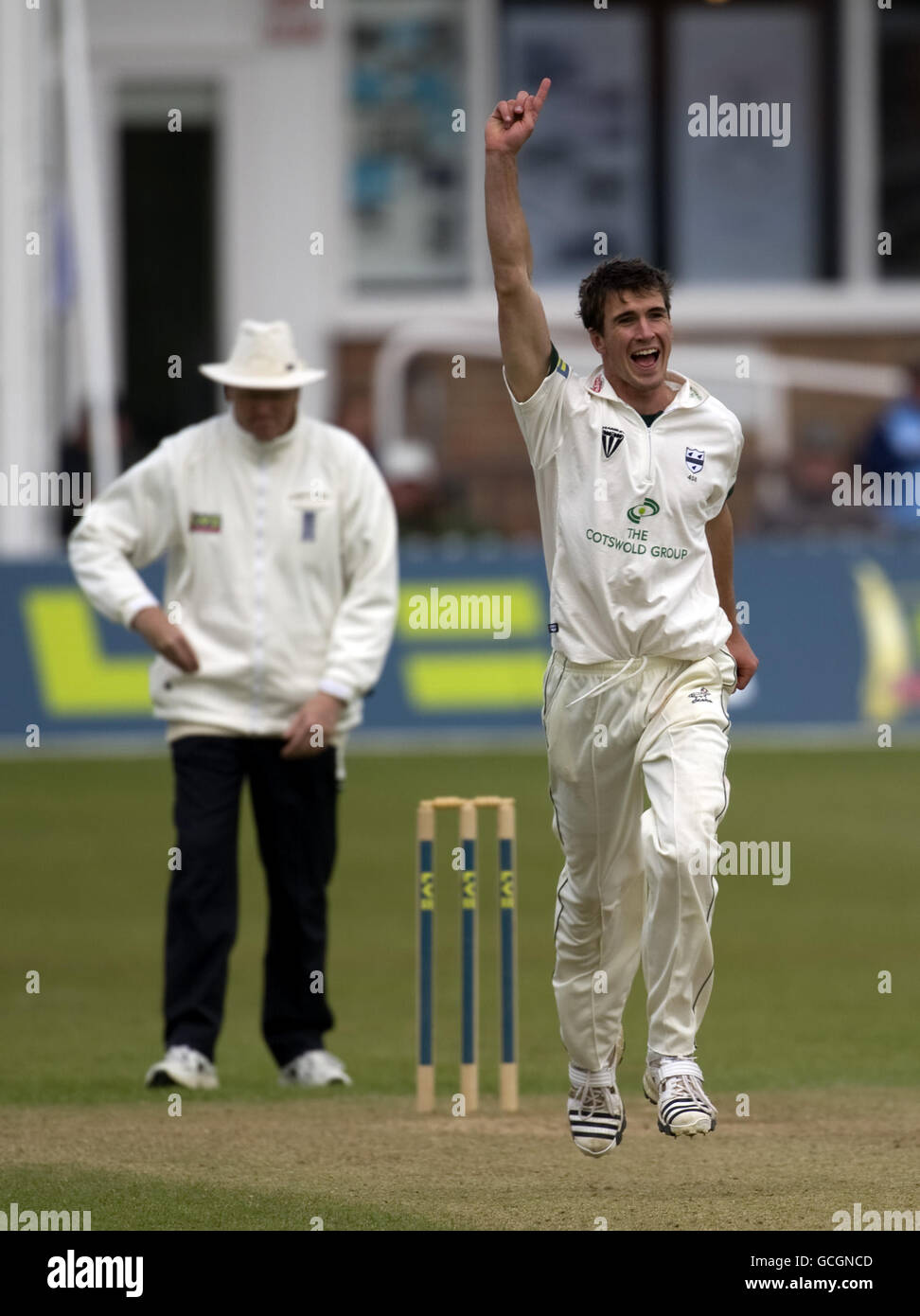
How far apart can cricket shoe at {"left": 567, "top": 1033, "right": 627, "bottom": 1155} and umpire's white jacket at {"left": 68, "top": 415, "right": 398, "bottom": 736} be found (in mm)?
2024

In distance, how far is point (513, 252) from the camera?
709 centimetres

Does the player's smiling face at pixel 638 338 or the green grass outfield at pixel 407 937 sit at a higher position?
the player's smiling face at pixel 638 338

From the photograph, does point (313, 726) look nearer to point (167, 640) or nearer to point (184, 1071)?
point (167, 640)

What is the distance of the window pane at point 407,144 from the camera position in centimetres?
2722

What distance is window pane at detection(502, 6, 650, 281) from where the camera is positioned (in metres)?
27.5

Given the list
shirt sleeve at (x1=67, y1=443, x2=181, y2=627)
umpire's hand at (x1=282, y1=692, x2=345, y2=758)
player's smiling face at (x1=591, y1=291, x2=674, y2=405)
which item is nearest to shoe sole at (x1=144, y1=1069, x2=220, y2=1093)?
umpire's hand at (x1=282, y1=692, x2=345, y2=758)

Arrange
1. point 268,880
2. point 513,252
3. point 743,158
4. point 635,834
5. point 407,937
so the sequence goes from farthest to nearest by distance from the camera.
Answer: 1. point 743,158
2. point 407,937
3. point 268,880
4. point 635,834
5. point 513,252

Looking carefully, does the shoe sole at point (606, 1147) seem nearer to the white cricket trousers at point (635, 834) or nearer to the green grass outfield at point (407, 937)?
the white cricket trousers at point (635, 834)

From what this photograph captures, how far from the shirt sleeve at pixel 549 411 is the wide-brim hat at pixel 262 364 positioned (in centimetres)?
202

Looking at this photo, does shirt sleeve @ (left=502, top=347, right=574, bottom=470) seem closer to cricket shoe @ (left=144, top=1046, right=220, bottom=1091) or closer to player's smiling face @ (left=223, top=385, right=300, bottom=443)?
player's smiling face @ (left=223, top=385, right=300, bottom=443)

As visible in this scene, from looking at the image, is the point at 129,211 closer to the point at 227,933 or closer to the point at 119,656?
the point at 119,656

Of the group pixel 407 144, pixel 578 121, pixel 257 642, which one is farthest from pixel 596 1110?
pixel 578 121

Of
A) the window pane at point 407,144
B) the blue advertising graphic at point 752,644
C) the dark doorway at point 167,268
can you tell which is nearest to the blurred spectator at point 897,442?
the blue advertising graphic at point 752,644

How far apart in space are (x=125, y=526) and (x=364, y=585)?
87 cm
